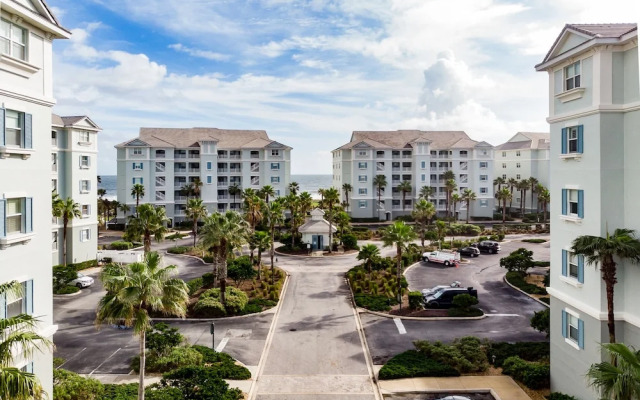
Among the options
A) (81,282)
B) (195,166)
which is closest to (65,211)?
(81,282)

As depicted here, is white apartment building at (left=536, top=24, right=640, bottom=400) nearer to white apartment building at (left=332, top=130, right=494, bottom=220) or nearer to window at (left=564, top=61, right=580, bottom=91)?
window at (left=564, top=61, right=580, bottom=91)

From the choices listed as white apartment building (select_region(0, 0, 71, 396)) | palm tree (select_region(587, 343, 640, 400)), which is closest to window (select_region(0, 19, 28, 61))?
white apartment building (select_region(0, 0, 71, 396))

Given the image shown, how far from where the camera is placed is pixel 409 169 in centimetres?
8556

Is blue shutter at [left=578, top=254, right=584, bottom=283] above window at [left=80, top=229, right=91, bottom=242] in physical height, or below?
above

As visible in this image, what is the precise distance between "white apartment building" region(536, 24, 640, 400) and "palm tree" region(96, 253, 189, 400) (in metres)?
15.8

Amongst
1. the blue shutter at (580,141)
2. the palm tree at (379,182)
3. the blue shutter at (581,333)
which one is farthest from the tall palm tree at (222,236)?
the palm tree at (379,182)

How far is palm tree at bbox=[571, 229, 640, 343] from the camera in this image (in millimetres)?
15258

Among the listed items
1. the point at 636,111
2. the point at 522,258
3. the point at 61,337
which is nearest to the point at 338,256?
the point at 522,258

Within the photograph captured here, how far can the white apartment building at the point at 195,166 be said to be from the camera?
7538 centimetres

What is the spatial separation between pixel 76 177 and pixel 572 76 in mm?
46619

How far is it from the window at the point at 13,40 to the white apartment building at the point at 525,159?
9292cm

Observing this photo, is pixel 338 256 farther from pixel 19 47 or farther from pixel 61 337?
pixel 19 47

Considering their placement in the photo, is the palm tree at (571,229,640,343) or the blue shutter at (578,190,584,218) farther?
the blue shutter at (578,190,584,218)

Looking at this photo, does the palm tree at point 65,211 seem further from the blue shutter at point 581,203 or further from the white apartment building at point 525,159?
the white apartment building at point 525,159
